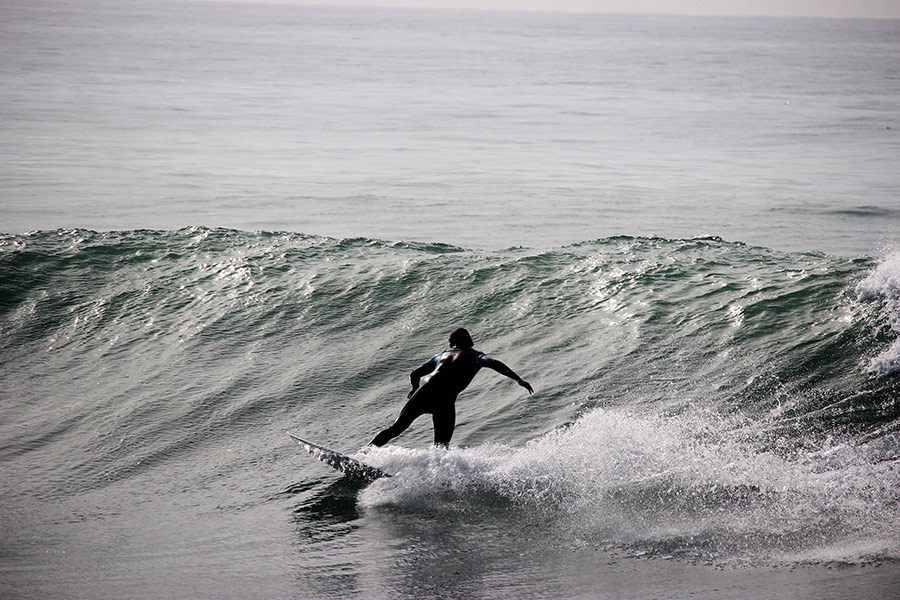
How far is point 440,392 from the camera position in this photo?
9336mm

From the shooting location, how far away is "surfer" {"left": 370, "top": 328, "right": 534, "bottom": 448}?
9.33 meters

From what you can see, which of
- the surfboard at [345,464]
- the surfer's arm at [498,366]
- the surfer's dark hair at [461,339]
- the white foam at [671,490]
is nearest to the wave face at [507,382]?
the white foam at [671,490]

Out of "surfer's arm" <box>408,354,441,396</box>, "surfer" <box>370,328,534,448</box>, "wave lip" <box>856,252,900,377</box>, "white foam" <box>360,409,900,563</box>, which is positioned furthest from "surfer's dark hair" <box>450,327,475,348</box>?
"wave lip" <box>856,252,900,377</box>

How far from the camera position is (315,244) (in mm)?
18156

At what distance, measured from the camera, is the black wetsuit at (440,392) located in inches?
367

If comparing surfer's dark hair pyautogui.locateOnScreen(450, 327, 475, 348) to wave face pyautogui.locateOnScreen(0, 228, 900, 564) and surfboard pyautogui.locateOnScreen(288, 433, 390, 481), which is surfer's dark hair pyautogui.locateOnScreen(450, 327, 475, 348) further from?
surfboard pyautogui.locateOnScreen(288, 433, 390, 481)

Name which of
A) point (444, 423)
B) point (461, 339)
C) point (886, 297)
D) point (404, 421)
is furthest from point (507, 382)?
point (886, 297)

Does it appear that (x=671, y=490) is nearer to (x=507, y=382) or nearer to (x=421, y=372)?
(x=421, y=372)

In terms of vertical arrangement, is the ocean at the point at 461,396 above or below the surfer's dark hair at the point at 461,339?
below

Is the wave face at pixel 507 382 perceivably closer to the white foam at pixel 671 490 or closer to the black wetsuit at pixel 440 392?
the white foam at pixel 671 490

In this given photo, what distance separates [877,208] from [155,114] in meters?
37.0

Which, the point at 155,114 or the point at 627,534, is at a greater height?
the point at 155,114

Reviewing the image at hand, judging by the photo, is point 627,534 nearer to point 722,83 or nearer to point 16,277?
A: point 16,277

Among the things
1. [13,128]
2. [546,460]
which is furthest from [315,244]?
[13,128]
